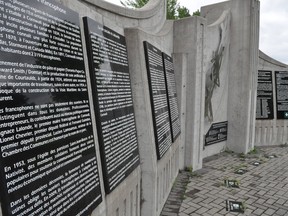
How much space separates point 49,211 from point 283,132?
10.7 m

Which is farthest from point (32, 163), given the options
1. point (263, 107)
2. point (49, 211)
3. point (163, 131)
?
Result: point (263, 107)

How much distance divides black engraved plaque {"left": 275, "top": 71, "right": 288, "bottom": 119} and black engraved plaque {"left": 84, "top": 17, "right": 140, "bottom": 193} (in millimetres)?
8431

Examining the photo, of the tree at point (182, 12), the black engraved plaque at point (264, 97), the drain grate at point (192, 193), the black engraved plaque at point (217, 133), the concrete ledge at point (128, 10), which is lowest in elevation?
the drain grate at point (192, 193)

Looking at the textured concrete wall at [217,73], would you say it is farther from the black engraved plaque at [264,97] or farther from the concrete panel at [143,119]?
the concrete panel at [143,119]

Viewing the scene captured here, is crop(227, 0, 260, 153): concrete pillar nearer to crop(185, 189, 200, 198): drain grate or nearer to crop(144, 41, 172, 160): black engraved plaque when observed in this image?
crop(185, 189, 200, 198): drain grate

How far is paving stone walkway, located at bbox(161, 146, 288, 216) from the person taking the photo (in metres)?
5.09

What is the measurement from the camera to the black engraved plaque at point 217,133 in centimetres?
880

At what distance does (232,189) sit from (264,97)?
17.8 feet

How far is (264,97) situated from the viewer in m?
10.3

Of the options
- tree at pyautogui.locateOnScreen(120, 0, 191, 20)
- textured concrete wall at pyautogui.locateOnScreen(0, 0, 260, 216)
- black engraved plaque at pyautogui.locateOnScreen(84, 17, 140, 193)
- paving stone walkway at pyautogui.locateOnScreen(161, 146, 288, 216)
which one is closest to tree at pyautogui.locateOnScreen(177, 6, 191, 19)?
tree at pyautogui.locateOnScreen(120, 0, 191, 20)

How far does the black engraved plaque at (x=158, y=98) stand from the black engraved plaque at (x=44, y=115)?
6.39 feet

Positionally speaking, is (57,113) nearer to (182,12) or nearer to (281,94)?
(281,94)

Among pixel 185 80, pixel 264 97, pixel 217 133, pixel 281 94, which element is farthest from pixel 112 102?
pixel 281 94

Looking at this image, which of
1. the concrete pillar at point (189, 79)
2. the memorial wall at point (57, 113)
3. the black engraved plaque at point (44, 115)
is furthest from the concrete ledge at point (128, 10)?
the black engraved plaque at point (44, 115)
